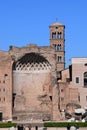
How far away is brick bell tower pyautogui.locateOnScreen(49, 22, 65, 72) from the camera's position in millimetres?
91625

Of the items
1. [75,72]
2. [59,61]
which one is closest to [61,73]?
[75,72]

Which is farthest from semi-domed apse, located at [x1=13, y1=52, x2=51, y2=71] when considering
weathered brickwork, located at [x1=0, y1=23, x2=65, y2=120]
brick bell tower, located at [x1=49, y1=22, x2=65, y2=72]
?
brick bell tower, located at [x1=49, y1=22, x2=65, y2=72]

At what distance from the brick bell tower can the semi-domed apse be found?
21.6 meters

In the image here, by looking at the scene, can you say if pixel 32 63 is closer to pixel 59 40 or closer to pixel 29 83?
pixel 29 83

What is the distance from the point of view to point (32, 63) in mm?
70062

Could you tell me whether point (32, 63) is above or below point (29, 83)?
above

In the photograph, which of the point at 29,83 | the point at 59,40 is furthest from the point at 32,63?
the point at 59,40

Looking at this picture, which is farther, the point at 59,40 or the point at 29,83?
the point at 59,40

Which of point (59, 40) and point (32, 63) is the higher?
point (59, 40)

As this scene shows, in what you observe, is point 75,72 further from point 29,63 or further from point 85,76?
point 29,63

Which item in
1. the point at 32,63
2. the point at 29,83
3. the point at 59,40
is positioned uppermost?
the point at 59,40

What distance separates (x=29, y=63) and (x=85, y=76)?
26.9ft

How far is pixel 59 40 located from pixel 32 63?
901 inches

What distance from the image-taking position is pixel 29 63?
69.9 meters
